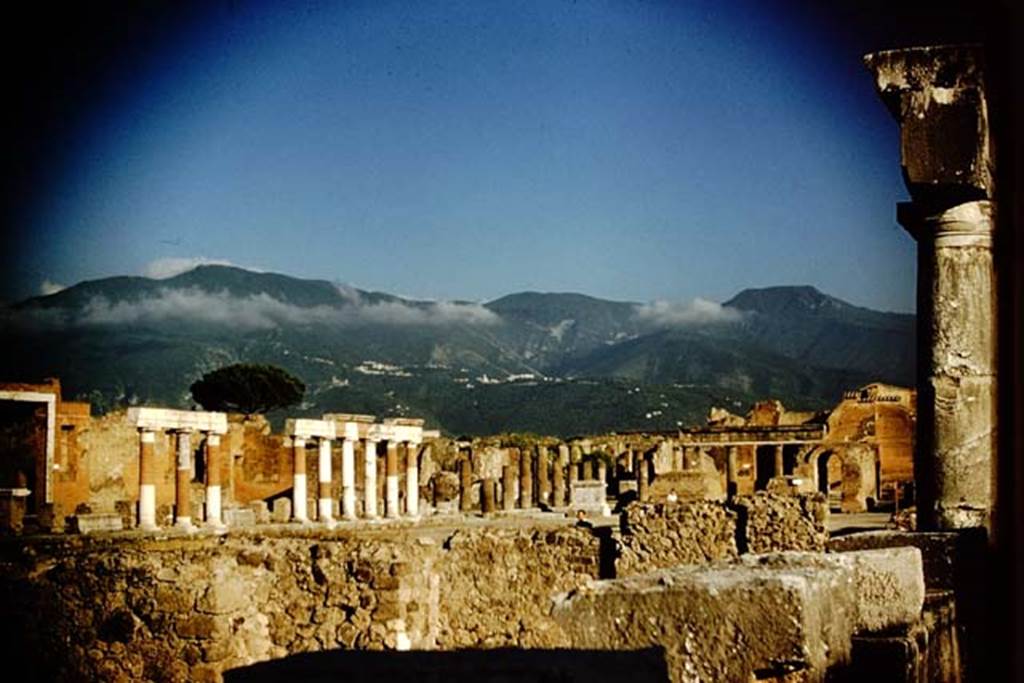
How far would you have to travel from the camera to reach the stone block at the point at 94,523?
2964 cm

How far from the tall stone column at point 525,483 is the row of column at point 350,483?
116 inches

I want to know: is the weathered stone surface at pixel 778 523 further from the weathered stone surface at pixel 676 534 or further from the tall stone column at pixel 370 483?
the tall stone column at pixel 370 483

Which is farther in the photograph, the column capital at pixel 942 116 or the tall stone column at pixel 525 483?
the tall stone column at pixel 525 483

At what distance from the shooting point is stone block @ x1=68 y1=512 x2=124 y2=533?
97.2 feet

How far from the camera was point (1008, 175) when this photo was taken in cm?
827

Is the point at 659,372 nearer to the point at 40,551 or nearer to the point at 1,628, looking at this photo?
the point at 40,551

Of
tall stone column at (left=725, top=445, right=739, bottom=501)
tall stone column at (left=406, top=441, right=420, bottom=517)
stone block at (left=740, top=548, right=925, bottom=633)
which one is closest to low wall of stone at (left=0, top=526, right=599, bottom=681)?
stone block at (left=740, top=548, right=925, bottom=633)

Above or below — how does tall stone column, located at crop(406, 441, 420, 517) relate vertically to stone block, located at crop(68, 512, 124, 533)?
above

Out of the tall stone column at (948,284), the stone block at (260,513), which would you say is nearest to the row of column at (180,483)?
the stone block at (260,513)

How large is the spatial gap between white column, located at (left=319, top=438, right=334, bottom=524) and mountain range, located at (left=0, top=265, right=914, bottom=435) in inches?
699

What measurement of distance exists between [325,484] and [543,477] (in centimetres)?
903

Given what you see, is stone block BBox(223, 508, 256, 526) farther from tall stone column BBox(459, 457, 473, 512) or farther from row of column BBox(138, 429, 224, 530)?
tall stone column BBox(459, 457, 473, 512)

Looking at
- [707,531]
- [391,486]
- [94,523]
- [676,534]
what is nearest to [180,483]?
[94,523]

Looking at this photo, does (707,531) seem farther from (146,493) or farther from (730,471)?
(730,471)
